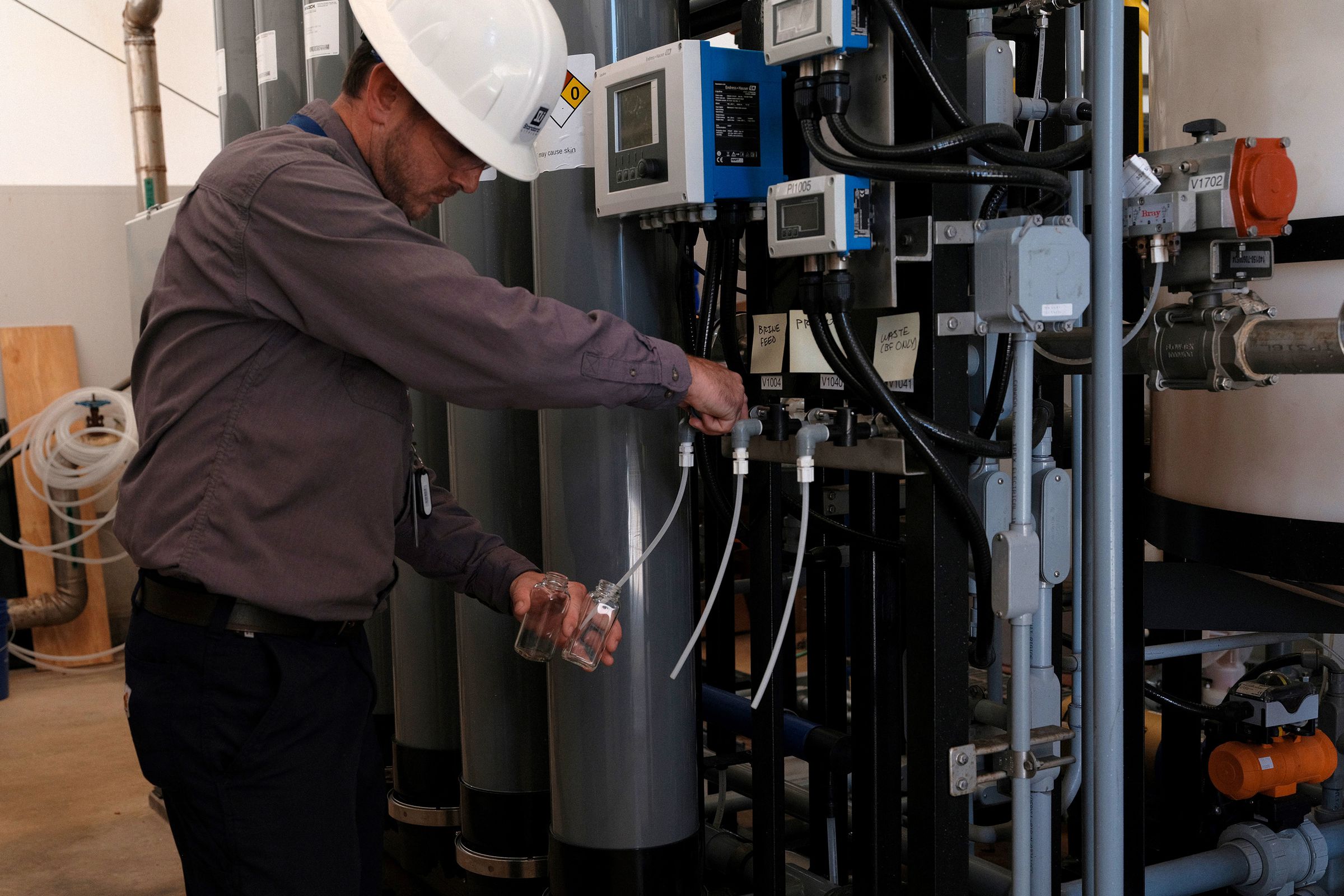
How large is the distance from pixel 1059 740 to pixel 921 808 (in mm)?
190

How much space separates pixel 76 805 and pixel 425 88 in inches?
106

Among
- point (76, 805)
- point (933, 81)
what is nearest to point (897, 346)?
point (933, 81)

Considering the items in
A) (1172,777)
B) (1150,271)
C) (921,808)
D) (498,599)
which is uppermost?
(1150,271)

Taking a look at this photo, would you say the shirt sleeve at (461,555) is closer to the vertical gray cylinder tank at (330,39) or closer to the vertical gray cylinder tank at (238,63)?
the vertical gray cylinder tank at (330,39)

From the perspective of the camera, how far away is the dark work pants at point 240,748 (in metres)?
1.25

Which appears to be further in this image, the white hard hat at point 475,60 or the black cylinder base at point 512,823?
the black cylinder base at point 512,823

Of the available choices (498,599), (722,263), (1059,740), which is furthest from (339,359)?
Answer: (1059,740)

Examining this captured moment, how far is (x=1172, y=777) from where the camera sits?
226cm

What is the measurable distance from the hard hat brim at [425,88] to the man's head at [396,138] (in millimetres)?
28

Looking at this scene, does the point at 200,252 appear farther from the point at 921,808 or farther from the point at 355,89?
the point at 921,808

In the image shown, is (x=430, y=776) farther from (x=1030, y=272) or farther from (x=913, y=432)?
(x=1030, y=272)

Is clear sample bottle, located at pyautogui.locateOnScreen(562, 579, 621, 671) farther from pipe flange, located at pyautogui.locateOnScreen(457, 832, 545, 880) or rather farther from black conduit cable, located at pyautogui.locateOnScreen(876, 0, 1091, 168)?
pipe flange, located at pyautogui.locateOnScreen(457, 832, 545, 880)

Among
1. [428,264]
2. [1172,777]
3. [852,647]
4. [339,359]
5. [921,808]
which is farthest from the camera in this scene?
[1172,777]

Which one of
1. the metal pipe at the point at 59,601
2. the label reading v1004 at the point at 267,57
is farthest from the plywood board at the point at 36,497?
the label reading v1004 at the point at 267,57
